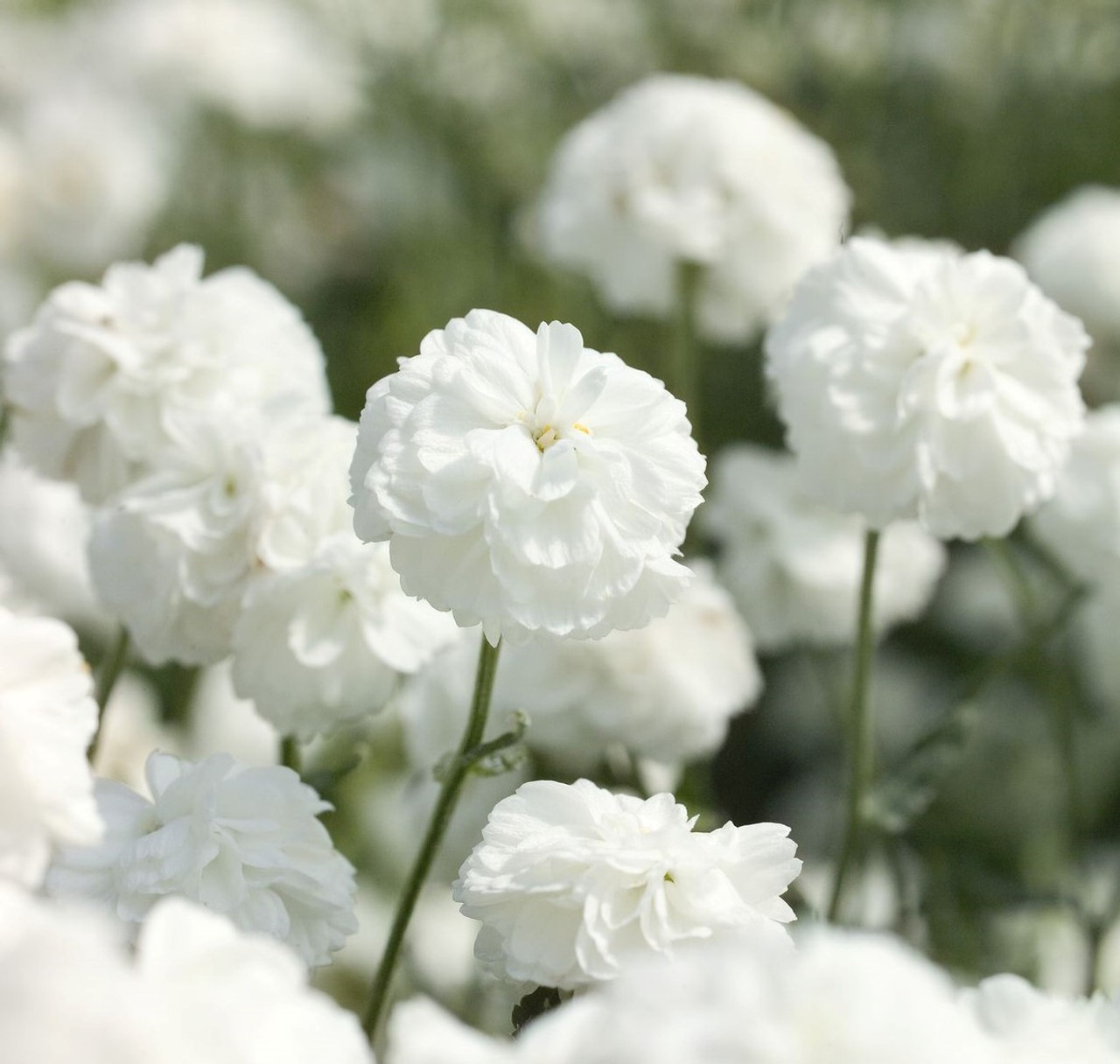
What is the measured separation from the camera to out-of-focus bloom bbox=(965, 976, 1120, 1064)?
521mm

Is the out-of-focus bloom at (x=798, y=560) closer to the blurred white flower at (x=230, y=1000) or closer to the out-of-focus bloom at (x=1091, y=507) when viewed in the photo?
the out-of-focus bloom at (x=1091, y=507)

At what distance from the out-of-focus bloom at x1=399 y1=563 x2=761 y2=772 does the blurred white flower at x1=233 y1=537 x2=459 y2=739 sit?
7.3 inches

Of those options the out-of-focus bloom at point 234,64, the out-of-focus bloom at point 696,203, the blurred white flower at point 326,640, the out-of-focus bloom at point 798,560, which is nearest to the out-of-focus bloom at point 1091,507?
the out-of-focus bloom at point 798,560

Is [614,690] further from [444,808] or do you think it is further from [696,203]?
[696,203]

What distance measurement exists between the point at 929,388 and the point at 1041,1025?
418 mm

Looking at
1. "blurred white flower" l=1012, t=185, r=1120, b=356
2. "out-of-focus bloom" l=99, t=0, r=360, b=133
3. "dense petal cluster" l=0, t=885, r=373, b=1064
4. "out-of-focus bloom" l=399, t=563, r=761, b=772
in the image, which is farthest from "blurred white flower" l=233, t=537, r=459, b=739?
"out-of-focus bloom" l=99, t=0, r=360, b=133

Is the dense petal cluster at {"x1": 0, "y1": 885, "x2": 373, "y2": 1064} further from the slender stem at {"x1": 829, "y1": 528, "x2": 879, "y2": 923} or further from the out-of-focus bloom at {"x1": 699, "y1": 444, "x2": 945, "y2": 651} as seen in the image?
the out-of-focus bloom at {"x1": 699, "y1": 444, "x2": 945, "y2": 651}

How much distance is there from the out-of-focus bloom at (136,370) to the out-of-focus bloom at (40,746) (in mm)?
333

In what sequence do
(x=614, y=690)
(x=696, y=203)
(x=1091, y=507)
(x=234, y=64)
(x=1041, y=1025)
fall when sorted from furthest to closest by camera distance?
(x=234, y=64), (x=696, y=203), (x=1091, y=507), (x=614, y=690), (x=1041, y=1025)

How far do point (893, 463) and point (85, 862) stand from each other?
1.52 feet

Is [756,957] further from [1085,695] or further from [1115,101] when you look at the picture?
[1115,101]

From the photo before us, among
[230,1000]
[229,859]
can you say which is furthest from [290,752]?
[230,1000]

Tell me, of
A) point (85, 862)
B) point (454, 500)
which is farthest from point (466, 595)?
point (85, 862)

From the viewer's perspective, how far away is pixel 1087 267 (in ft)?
4.92
